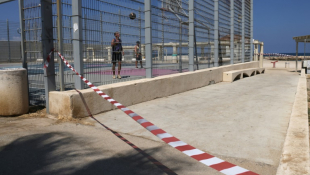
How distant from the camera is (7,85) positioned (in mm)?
5355

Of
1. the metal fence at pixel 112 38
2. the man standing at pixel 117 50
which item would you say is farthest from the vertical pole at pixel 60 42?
the man standing at pixel 117 50

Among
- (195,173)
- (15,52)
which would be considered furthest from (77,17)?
(15,52)

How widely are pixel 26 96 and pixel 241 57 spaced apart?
537 inches

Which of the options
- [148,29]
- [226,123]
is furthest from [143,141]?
[148,29]

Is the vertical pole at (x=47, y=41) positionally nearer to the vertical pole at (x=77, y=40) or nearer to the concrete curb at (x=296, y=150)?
the vertical pole at (x=77, y=40)

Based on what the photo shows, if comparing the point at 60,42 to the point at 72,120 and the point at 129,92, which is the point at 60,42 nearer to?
the point at 72,120

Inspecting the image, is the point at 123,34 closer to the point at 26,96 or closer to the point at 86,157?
the point at 26,96

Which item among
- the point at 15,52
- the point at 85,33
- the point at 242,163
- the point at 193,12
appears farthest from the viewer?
the point at 15,52

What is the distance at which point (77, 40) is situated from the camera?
5582 millimetres

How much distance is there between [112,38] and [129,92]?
127cm

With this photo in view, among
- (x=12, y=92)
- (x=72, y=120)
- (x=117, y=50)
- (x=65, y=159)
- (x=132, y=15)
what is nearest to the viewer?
(x=65, y=159)

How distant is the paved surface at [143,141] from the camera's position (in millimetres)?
3234

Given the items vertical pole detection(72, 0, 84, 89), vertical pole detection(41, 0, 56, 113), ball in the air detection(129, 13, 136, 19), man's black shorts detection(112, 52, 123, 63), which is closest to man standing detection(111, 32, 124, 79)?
man's black shorts detection(112, 52, 123, 63)

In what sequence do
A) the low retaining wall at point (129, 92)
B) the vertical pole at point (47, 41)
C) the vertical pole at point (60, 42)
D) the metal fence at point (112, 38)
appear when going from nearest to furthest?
the low retaining wall at point (129, 92), the vertical pole at point (47, 41), the vertical pole at point (60, 42), the metal fence at point (112, 38)
